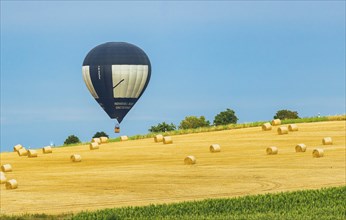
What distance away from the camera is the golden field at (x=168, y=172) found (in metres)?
29.0

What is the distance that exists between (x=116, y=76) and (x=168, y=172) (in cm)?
4150

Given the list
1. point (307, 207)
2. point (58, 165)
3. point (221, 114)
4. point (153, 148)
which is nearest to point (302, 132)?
point (153, 148)

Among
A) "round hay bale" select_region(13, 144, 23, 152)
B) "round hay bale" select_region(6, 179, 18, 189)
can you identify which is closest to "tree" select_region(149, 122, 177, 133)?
"round hay bale" select_region(13, 144, 23, 152)

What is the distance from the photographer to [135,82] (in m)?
77.9

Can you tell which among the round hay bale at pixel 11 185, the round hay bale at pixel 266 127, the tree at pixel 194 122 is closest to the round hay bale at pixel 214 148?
the round hay bale at pixel 266 127

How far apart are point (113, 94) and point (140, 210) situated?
5293cm

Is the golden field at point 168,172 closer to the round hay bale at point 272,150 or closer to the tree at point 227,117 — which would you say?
the round hay bale at point 272,150

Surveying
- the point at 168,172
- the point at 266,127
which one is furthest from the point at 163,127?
the point at 168,172

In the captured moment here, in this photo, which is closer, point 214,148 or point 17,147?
point 214,148

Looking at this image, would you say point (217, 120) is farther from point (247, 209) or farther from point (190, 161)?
point (247, 209)

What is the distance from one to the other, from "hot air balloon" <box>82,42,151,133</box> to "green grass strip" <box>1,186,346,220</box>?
50803 mm

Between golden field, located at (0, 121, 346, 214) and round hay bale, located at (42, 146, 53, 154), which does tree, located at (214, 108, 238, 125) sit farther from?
round hay bale, located at (42, 146, 53, 154)

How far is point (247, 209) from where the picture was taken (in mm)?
25062

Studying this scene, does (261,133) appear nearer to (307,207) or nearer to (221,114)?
(307,207)
